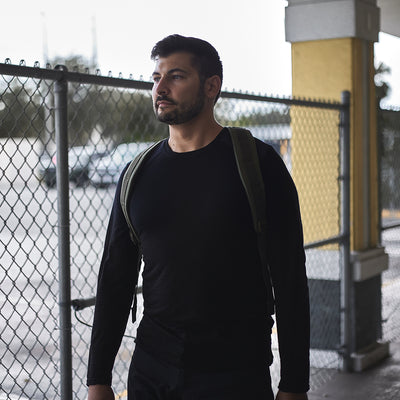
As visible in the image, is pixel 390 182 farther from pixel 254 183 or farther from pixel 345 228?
pixel 254 183

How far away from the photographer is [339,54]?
588cm

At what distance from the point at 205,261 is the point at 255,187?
28 centimetres

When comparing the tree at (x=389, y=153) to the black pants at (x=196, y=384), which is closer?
the black pants at (x=196, y=384)

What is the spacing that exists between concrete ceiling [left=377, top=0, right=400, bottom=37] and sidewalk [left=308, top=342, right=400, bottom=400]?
3.59m

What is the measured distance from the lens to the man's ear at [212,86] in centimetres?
237

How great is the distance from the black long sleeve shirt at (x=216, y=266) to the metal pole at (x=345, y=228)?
141 inches

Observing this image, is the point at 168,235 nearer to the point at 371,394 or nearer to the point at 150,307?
the point at 150,307

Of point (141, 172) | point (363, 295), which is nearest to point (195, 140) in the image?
point (141, 172)

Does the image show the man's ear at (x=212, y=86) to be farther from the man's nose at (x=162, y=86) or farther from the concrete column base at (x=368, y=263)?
the concrete column base at (x=368, y=263)

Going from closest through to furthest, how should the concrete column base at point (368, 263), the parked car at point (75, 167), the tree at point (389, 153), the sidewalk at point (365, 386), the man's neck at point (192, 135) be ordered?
the man's neck at point (192, 135), the parked car at point (75, 167), the sidewalk at point (365, 386), the concrete column base at point (368, 263), the tree at point (389, 153)

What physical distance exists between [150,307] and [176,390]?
0.28 meters

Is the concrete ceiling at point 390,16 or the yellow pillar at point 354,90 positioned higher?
the concrete ceiling at point 390,16

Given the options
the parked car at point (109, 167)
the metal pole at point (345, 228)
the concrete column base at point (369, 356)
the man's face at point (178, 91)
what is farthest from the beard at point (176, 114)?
the concrete column base at point (369, 356)

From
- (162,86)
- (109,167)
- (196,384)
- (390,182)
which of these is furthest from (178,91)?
(390,182)
